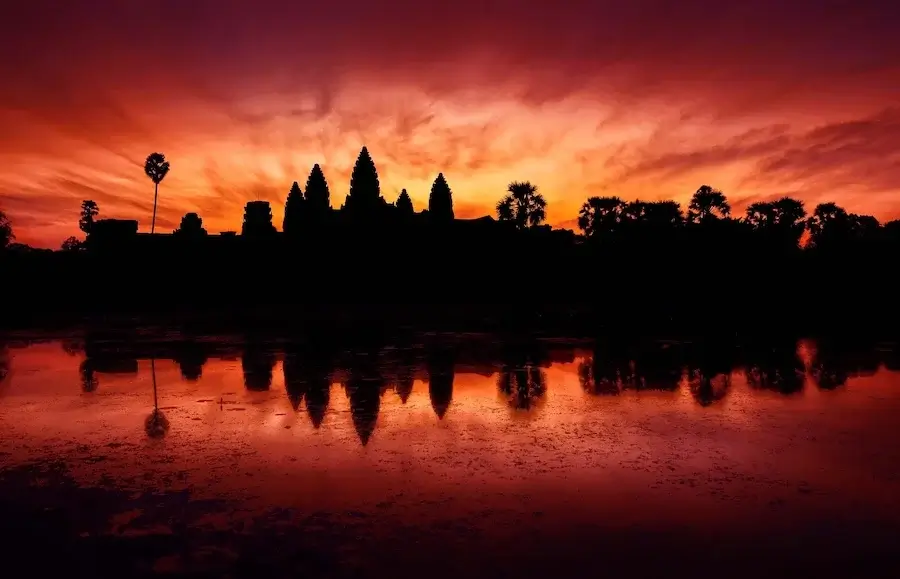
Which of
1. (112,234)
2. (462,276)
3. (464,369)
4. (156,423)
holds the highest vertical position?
(112,234)

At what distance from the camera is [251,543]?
545cm

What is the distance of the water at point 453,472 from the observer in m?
5.34

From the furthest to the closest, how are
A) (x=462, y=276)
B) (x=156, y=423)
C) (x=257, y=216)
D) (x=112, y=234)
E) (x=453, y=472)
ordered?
(x=257, y=216), (x=112, y=234), (x=462, y=276), (x=156, y=423), (x=453, y=472)

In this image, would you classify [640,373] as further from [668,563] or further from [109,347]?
[109,347]

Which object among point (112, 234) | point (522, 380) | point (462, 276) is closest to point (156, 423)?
point (522, 380)

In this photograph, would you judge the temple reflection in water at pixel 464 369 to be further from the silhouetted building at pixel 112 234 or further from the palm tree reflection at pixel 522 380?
the silhouetted building at pixel 112 234

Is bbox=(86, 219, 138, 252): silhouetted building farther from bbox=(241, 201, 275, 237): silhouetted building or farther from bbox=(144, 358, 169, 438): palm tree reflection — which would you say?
bbox=(144, 358, 169, 438): palm tree reflection

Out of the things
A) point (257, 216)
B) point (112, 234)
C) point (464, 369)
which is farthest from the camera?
point (257, 216)

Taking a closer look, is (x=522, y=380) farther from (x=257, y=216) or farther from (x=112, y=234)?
(x=257, y=216)

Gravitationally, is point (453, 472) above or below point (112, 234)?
below

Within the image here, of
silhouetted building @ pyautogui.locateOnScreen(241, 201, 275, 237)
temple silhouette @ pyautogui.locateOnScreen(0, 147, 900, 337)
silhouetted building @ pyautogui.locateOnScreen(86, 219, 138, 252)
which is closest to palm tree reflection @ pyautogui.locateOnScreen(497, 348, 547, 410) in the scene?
temple silhouette @ pyautogui.locateOnScreen(0, 147, 900, 337)

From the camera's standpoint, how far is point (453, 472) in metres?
7.45

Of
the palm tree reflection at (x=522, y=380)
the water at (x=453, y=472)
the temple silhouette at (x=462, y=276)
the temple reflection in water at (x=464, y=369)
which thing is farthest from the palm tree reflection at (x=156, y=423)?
the temple silhouette at (x=462, y=276)

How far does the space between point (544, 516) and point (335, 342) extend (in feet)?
50.0
